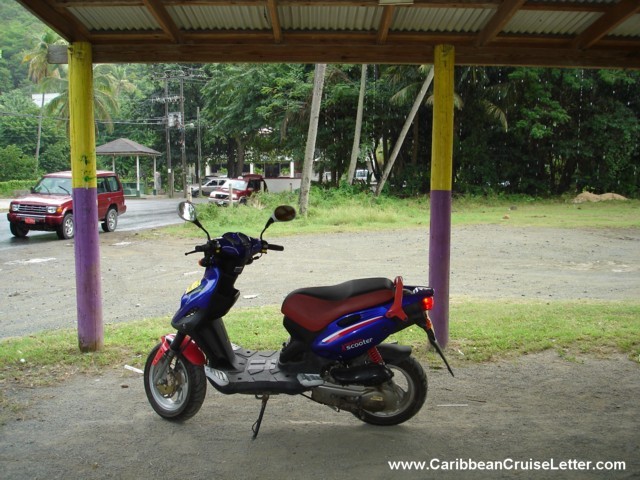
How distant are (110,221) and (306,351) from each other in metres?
16.4

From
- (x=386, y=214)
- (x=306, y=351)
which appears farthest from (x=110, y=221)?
(x=306, y=351)

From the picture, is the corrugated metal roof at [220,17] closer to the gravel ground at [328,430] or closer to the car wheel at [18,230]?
the gravel ground at [328,430]

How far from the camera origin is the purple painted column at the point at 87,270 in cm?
597

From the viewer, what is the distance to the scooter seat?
402cm

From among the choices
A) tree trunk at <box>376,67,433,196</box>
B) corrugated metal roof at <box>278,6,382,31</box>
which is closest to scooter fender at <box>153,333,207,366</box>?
corrugated metal roof at <box>278,6,382,31</box>

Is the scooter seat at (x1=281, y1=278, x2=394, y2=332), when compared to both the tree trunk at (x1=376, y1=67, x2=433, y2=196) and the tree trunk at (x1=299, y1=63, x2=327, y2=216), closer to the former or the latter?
the tree trunk at (x1=299, y1=63, x2=327, y2=216)

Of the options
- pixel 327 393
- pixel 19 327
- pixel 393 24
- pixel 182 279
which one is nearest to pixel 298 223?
pixel 182 279

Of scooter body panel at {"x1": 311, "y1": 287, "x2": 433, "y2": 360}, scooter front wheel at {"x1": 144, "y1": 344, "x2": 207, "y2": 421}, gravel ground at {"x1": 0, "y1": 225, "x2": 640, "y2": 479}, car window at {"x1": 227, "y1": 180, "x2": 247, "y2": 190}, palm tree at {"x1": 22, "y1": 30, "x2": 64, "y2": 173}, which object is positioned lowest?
gravel ground at {"x1": 0, "y1": 225, "x2": 640, "y2": 479}

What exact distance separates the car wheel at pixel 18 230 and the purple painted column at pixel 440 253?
571 inches

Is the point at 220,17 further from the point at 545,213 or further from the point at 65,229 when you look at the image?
the point at 545,213

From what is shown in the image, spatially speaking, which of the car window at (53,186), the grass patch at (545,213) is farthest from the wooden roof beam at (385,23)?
the grass patch at (545,213)

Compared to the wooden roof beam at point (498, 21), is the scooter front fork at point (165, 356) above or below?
below

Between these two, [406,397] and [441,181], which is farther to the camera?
[441,181]

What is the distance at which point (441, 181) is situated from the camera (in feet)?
19.7
